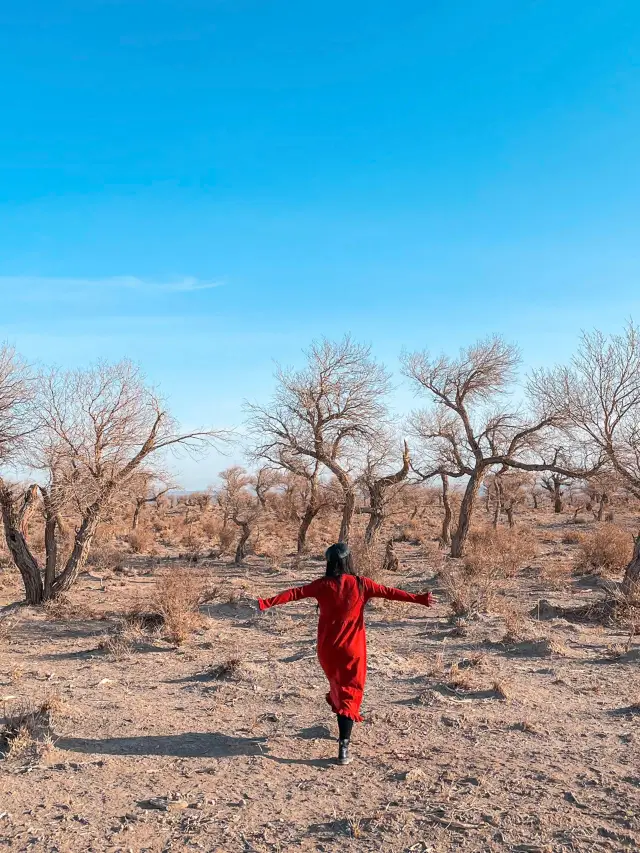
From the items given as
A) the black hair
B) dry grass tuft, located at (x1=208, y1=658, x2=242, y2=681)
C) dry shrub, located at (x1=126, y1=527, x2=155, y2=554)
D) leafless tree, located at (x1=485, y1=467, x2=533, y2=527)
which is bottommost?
dry grass tuft, located at (x1=208, y1=658, x2=242, y2=681)

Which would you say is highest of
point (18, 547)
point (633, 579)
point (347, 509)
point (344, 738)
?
point (347, 509)

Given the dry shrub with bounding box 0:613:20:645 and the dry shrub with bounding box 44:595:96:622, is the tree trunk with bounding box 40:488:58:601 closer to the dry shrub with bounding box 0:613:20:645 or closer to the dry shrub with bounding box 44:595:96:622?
the dry shrub with bounding box 44:595:96:622

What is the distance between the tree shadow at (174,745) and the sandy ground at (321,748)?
2 cm

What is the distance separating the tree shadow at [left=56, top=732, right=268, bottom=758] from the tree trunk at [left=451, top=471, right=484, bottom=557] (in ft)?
52.0

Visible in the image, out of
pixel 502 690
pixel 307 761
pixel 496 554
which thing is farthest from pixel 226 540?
pixel 307 761

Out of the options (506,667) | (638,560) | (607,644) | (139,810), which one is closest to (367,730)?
(139,810)

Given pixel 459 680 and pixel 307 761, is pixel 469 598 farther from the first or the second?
pixel 307 761

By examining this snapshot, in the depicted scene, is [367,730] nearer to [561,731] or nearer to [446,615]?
[561,731]

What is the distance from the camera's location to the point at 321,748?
216 inches

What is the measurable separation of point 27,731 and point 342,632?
9.70ft

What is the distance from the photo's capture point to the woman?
5090mm

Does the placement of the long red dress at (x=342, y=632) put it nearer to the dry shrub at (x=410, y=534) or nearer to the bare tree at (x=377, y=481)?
the bare tree at (x=377, y=481)

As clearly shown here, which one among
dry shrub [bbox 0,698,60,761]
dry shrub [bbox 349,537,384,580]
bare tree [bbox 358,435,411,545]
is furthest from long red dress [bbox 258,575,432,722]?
bare tree [bbox 358,435,411,545]

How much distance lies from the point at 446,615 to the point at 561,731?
5.44 m
